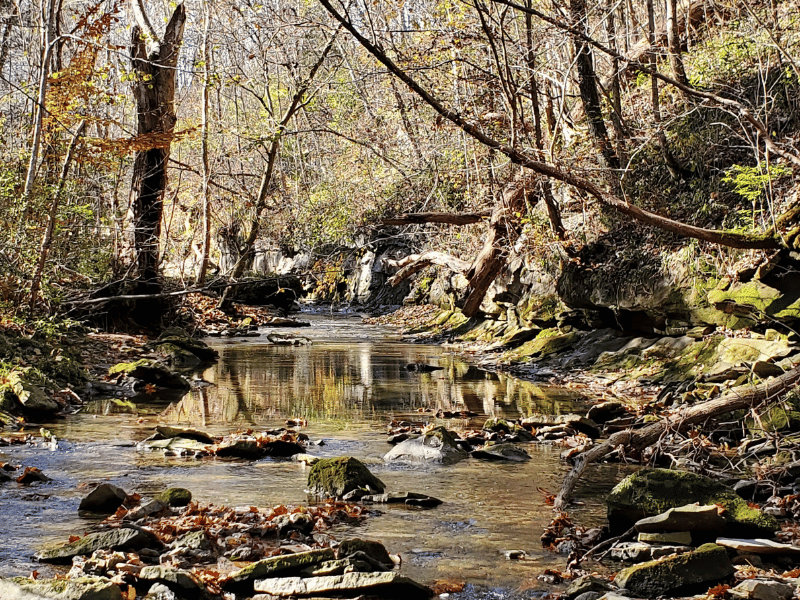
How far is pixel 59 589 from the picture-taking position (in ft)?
11.7

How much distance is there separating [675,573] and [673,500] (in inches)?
44.0

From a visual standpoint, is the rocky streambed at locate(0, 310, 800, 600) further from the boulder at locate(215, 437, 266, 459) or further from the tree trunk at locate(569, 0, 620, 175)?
the tree trunk at locate(569, 0, 620, 175)

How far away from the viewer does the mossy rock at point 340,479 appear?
608 centimetres

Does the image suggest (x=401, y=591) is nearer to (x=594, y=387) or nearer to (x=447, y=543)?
(x=447, y=543)

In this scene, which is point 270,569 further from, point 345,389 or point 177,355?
point 177,355

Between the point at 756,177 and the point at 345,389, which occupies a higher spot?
the point at 756,177

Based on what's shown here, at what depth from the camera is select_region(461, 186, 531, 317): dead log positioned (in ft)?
50.4

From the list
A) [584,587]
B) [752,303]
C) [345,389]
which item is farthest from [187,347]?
[584,587]

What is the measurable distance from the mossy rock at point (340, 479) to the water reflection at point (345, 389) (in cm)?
306

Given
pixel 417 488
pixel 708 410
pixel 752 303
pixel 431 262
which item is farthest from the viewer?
pixel 431 262

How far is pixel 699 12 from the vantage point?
15.1 m

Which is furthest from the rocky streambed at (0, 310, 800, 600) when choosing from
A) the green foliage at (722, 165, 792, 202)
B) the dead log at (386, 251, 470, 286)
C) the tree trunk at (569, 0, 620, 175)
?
the dead log at (386, 251, 470, 286)

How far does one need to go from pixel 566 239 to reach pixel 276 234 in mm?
22304

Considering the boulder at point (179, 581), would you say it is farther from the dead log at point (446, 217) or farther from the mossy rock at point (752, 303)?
the dead log at point (446, 217)
